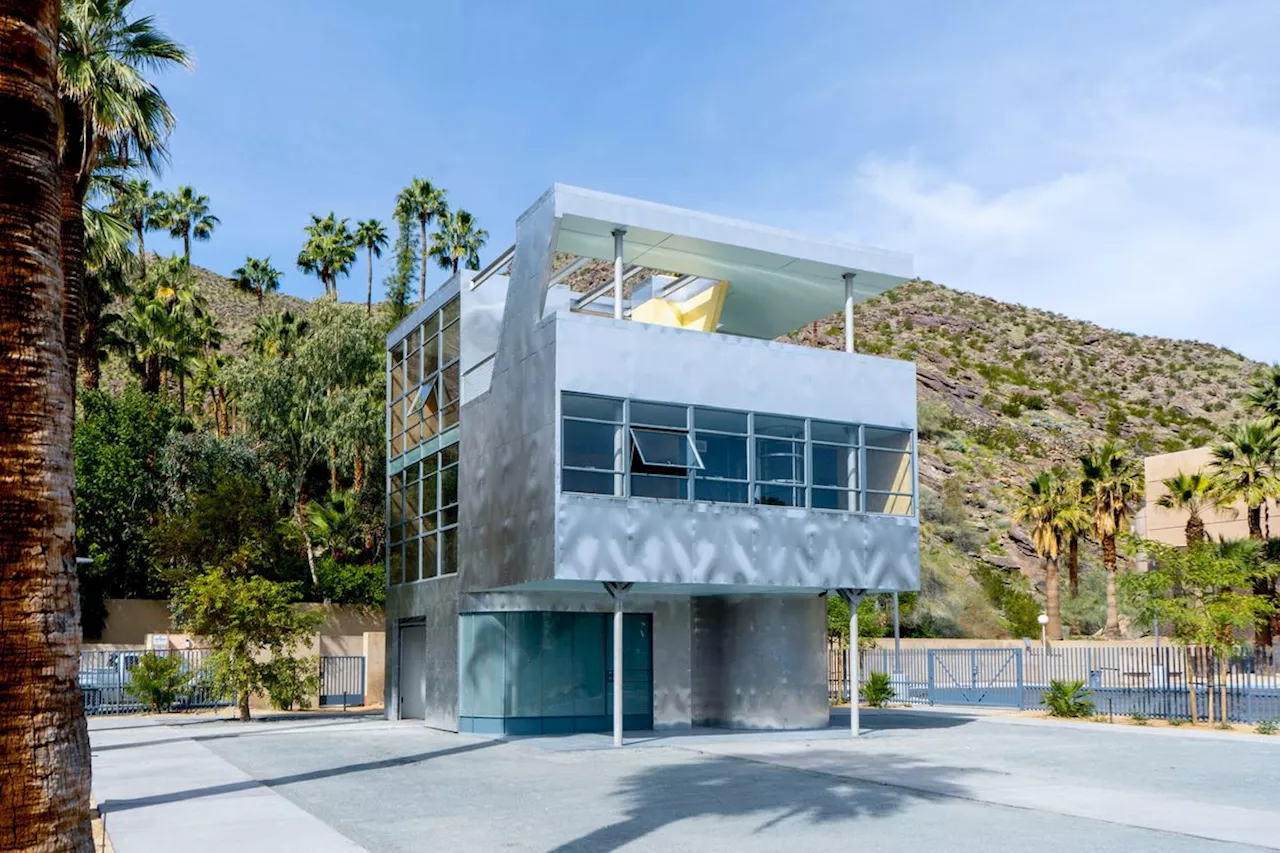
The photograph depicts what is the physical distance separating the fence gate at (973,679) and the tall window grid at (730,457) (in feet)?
32.5

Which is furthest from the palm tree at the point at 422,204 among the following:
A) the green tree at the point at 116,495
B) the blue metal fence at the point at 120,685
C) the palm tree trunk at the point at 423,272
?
the blue metal fence at the point at 120,685

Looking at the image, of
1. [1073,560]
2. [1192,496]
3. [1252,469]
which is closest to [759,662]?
[1252,469]

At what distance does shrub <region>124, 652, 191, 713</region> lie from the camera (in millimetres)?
33969

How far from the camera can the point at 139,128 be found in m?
22.2

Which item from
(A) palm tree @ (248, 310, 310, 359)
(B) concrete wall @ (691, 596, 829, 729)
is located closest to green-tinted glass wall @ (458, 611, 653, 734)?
(B) concrete wall @ (691, 596, 829, 729)

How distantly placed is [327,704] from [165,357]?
24.0 m

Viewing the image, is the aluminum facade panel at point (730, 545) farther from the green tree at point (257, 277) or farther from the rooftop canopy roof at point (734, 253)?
the green tree at point (257, 277)

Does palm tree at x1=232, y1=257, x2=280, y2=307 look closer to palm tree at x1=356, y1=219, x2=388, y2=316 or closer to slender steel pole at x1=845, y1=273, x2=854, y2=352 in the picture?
palm tree at x1=356, y1=219, x2=388, y2=316

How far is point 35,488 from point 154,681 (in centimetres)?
3006

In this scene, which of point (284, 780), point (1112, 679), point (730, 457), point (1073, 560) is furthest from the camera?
point (1073, 560)

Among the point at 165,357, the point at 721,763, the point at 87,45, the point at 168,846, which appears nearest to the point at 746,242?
the point at 721,763

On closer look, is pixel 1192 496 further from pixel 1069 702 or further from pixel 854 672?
pixel 854 672

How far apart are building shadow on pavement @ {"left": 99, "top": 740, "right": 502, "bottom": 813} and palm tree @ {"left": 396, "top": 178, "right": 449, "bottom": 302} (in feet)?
142

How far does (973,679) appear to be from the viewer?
37125mm
